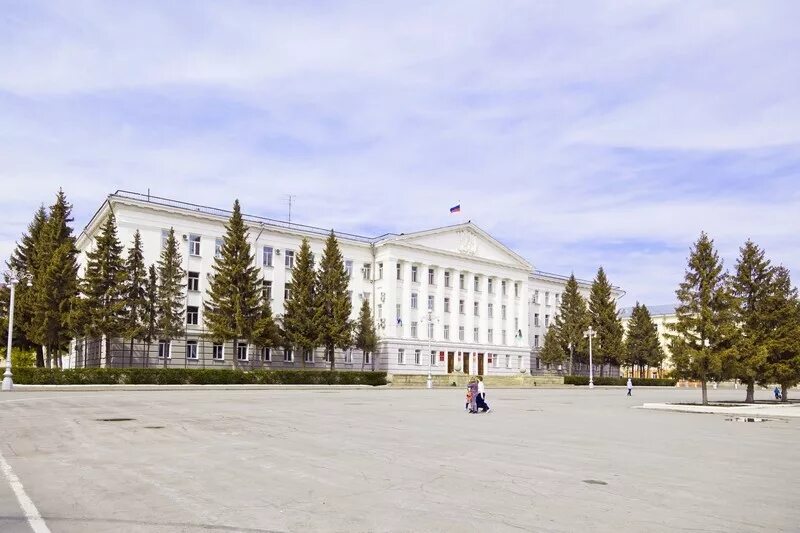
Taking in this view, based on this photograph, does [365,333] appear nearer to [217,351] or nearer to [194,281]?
[217,351]

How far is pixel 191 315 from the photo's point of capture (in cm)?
6006

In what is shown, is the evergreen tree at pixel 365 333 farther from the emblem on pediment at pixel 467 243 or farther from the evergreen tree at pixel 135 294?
the evergreen tree at pixel 135 294

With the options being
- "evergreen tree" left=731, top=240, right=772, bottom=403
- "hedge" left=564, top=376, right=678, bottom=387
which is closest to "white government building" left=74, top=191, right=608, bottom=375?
"hedge" left=564, top=376, right=678, bottom=387

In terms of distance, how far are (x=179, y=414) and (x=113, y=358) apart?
35.8 metres

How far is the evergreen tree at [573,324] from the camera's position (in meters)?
82.9

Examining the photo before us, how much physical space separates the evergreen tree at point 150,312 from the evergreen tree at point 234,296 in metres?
4.10

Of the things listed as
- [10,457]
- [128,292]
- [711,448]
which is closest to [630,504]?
[711,448]

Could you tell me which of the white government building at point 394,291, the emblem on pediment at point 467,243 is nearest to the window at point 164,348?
the white government building at point 394,291

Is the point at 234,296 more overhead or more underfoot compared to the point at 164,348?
more overhead

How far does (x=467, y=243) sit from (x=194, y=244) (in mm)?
32998

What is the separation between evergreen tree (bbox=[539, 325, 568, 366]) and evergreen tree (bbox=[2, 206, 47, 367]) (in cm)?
5688

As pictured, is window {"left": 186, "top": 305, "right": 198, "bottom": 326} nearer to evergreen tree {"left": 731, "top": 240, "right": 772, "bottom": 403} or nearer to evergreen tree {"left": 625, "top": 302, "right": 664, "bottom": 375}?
evergreen tree {"left": 731, "top": 240, "right": 772, "bottom": 403}

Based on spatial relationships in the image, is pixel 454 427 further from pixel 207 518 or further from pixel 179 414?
pixel 207 518

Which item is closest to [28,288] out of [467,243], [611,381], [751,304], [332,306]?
[332,306]
